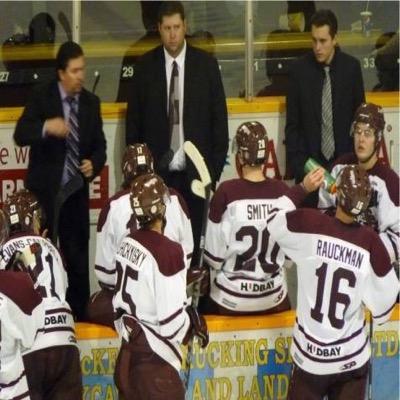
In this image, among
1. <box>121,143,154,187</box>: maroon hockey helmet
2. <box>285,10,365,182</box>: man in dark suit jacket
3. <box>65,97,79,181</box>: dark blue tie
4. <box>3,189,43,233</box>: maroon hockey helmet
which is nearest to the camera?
<box>3,189,43,233</box>: maroon hockey helmet

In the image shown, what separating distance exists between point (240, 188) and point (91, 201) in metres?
1.29

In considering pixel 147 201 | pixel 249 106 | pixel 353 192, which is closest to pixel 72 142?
pixel 249 106

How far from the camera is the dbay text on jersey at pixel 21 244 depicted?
5984 mm

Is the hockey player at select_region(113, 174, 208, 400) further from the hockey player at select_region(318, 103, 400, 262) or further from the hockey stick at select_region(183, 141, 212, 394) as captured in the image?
the hockey player at select_region(318, 103, 400, 262)

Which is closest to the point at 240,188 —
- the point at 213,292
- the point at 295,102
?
the point at 213,292

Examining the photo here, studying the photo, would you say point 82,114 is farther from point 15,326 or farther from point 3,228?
point 15,326

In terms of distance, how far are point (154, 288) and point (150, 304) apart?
0.07 metres

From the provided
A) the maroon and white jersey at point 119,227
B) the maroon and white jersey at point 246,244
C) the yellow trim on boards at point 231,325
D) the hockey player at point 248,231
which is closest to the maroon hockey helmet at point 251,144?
the hockey player at point 248,231

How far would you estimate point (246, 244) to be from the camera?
6371 mm

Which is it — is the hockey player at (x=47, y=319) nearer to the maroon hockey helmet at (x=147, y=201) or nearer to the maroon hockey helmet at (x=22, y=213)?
the maroon hockey helmet at (x=22, y=213)

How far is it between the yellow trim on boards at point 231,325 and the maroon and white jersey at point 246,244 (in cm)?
6

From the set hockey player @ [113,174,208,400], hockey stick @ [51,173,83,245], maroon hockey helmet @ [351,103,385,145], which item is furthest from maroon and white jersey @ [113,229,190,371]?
maroon hockey helmet @ [351,103,385,145]

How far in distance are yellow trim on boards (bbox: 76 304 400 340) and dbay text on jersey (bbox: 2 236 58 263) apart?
1.63 ft

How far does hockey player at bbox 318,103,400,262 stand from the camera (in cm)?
667
